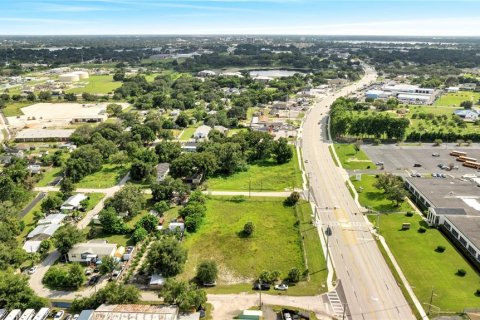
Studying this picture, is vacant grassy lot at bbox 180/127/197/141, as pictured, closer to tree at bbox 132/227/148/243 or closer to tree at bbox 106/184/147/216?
tree at bbox 106/184/147/216

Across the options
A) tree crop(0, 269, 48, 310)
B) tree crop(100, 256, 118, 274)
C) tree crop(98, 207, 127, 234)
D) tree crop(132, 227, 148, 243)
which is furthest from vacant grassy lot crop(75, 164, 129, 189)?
tree crop(0, 269, 48, 310)

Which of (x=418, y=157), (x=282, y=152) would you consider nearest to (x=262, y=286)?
(x=282, y=152)

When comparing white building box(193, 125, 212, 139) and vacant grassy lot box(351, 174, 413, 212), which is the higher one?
white building box(193, 125, 212, 139)

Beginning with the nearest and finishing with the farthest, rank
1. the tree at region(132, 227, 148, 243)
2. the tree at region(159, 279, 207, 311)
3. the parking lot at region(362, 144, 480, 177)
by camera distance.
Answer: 1. the tree at region(159, 279, 207, 311)
2. the tree at region(132, 227, 148, 243)
3. the parking lot at region(362, 144, 480, 177)

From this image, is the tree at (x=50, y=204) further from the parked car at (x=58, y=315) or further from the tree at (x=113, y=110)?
the tree at (x=113, y=110)

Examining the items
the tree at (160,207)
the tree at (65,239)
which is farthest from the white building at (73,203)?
the tree at (160,207)

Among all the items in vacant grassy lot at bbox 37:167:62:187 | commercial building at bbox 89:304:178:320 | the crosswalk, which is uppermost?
commercial building at bbox 89:304:178:320

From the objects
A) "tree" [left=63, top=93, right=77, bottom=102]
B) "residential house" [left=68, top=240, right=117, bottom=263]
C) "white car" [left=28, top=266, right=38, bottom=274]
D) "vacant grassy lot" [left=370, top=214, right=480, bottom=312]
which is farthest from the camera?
"tree" [left=63, top=93, right=77, bottom=102]

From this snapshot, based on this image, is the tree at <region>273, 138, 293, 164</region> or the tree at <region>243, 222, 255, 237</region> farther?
the tree at <region>273, 138, 293, 164</region>
